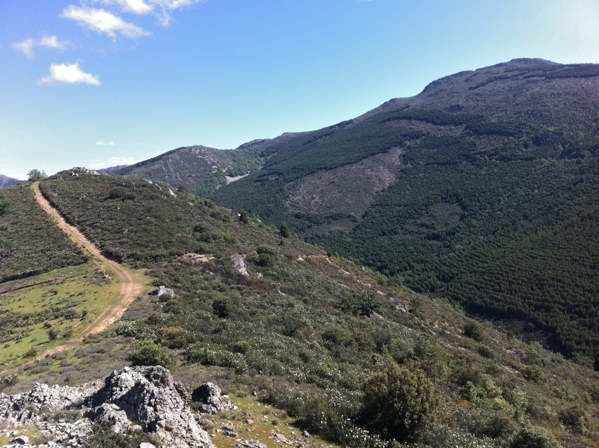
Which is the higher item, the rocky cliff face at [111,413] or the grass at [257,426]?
the rocky cliff face at [111,413]

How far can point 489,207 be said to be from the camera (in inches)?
4680

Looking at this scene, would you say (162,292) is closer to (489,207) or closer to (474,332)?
(474,332)

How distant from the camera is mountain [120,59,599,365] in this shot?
6606cm

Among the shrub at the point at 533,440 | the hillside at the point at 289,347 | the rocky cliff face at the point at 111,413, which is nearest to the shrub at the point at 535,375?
the hillside at the point at 289,347

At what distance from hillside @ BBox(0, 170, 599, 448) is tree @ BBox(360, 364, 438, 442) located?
46 mm

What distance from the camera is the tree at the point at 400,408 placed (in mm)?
11258

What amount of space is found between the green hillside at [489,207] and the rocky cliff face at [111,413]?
219ft

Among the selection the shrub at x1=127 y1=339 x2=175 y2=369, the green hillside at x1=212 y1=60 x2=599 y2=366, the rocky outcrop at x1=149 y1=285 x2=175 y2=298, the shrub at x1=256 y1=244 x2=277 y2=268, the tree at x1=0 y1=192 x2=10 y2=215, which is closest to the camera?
the shrub at x1=127 y1=339 x2=175 y2=369

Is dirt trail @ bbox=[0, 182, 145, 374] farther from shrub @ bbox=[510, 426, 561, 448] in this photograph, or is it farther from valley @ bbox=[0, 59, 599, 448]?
shrub @ bbox=[510, 426, 561, 448]

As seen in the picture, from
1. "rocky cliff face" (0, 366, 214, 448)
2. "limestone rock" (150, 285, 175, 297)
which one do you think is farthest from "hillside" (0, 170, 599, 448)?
"rocky cliff face" (0, 366, 214, 448)

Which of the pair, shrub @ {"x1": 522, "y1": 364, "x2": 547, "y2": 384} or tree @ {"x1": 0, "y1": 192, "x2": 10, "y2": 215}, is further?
tree @ {"x1": 0, "y1": 192, "x2": 10, "y2": 215}

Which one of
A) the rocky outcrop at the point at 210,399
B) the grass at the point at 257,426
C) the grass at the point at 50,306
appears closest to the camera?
the grass at the point at 257,426

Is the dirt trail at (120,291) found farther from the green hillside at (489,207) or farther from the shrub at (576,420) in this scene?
the green hillside at (489,207)

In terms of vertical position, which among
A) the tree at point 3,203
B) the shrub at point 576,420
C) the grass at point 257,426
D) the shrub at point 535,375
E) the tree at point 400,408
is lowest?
the shrub at point 535,375
